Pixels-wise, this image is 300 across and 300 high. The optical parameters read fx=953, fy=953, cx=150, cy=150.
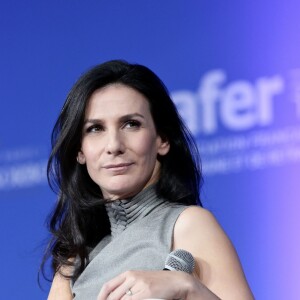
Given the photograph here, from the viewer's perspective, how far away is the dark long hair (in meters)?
2.26

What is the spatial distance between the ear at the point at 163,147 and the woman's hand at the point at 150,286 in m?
0.54

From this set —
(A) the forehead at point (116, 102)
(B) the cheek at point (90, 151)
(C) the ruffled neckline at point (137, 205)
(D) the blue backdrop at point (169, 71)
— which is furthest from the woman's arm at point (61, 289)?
(D) the blue backdrop at point (169, 71)

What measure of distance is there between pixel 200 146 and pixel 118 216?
4.39 ft

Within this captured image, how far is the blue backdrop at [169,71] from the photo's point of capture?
368 centimetres

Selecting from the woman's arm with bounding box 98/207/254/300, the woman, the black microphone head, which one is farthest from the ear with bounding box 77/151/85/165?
the black microphone head

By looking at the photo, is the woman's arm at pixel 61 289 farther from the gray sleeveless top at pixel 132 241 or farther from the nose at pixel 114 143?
the nose at pixel 114 143

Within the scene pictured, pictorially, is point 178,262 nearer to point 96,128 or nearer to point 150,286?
point 150,286

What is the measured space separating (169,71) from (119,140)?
1.57 m

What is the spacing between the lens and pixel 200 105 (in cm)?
364

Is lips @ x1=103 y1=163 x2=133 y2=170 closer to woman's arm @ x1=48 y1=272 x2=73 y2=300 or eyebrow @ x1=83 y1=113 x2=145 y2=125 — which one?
eyebrow @ x1=83 y1=113 x2=145 y2=125

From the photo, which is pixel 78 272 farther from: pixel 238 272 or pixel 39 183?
pixel 39 183

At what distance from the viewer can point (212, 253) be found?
2059mm

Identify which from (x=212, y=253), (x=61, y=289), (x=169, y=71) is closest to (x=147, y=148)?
(x=212, y=253)

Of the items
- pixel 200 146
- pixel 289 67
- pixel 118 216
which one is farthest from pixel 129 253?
pixel 289 67
